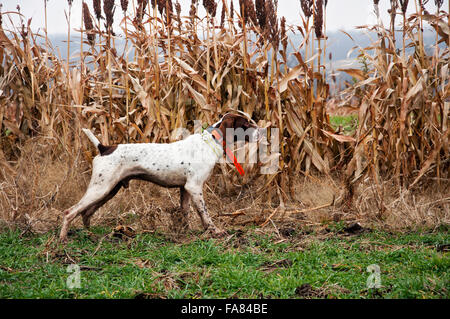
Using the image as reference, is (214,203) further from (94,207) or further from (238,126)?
(94,207)

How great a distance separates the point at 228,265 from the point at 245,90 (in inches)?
115

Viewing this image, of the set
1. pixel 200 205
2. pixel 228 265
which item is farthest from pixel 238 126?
pixel 228 265

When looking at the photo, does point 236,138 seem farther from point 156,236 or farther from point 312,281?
point 312,281

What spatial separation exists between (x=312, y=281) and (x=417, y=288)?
0.72m

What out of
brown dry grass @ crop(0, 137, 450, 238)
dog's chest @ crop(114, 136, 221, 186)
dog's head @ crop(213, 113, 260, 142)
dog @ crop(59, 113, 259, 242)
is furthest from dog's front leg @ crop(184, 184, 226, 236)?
dog's head @ crop(213, 113, 260, 142)

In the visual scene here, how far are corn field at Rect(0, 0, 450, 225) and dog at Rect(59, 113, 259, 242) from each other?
0.95 m

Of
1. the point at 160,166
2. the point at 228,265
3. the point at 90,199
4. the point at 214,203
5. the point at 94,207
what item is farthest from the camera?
the point at 214,203

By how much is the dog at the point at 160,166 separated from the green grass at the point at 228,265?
33 cm

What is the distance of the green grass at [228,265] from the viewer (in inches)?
120

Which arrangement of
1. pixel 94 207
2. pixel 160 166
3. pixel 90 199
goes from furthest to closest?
pixel 94 207
pixel 160 166
pixel 90 199

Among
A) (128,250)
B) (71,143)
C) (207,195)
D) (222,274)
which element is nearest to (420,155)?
(207,195)

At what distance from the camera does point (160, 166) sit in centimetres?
Answer: 449

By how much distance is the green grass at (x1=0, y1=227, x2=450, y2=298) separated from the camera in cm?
306

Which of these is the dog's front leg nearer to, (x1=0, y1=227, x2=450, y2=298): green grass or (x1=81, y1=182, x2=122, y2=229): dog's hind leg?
(x1=0, y1=227, x2=450, y2=298): green grass
